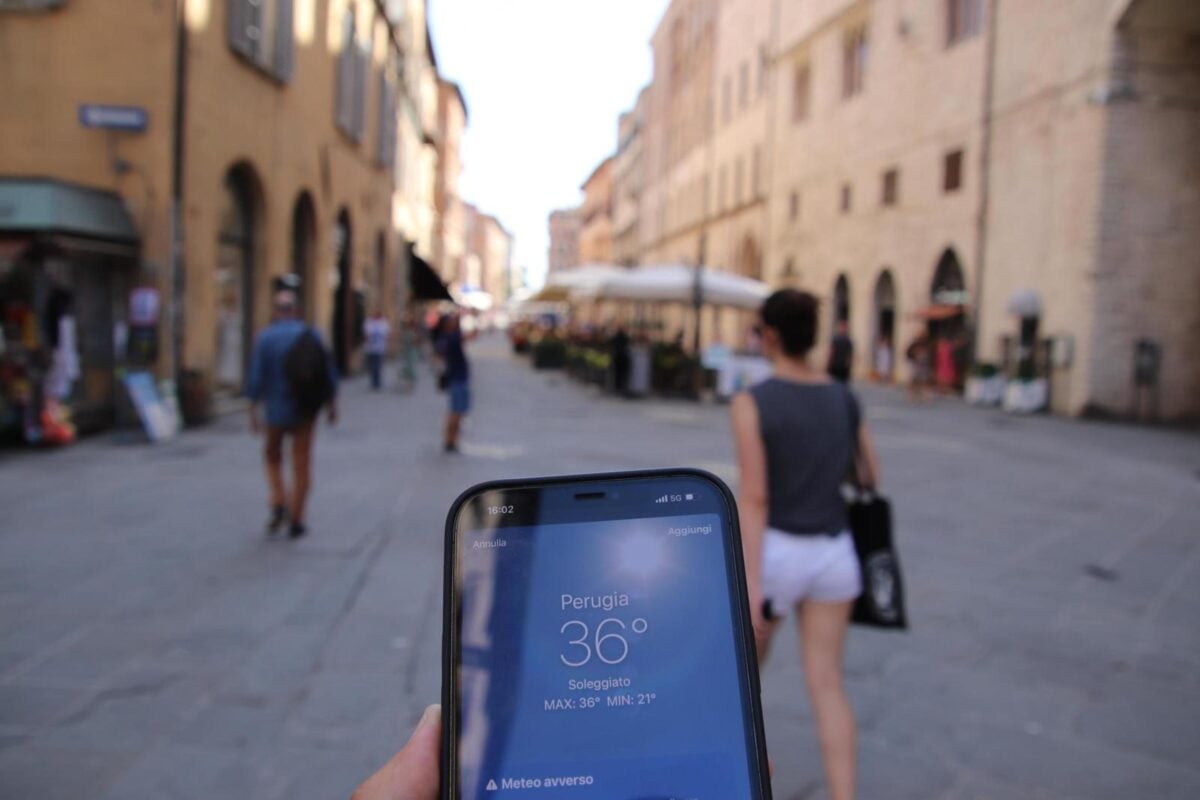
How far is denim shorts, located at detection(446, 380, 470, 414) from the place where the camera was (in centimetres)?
1195

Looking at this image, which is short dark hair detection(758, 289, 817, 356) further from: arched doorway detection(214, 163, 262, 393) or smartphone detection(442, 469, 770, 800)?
arched doorway detection(214, 163, 262, 393)

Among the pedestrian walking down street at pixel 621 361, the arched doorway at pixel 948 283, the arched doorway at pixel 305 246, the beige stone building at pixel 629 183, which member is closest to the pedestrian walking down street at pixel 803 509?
the pedestrian walking down street at pixel 621 361

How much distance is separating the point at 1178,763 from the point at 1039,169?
21.5 m

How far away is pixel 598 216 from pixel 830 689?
98.9m

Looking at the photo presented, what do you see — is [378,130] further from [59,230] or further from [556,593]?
[556,593]

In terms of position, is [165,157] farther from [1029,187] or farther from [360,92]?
[1029,187]

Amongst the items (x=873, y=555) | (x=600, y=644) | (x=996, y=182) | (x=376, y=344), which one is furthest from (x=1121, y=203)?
(x=600, y=644)

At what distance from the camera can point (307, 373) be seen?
736 cm

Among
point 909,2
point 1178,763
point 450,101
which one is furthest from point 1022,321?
point 450,101

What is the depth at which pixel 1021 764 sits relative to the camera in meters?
3.98

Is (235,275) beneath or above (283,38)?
beneath

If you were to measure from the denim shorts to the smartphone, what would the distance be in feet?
34.7

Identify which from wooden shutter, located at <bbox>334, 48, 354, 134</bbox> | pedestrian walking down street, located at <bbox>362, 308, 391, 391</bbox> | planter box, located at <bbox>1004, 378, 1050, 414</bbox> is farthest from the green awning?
planter box, located at <bbox>1004, 378, 1050, 414</bbox>

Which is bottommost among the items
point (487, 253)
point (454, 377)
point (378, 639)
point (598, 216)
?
point (378, 639)
